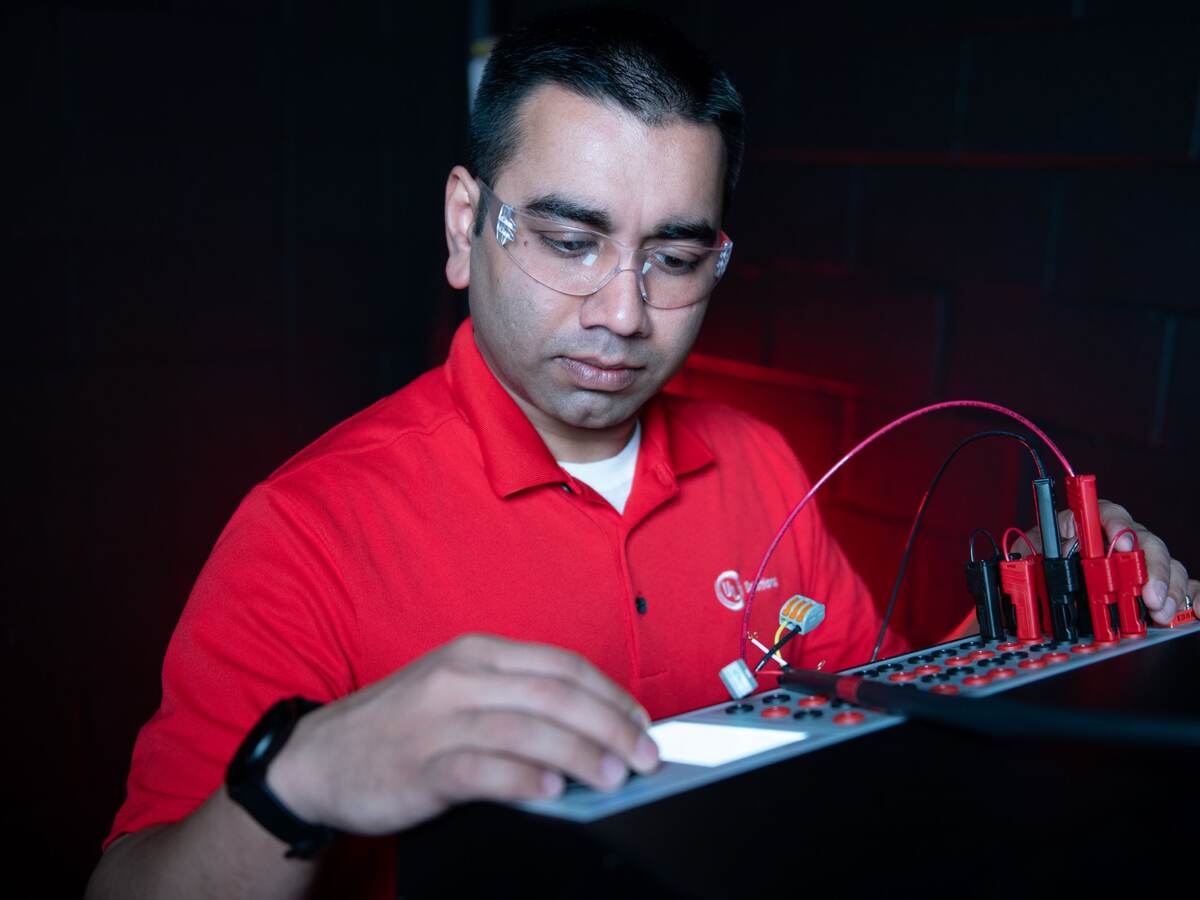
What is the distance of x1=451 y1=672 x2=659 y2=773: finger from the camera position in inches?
23.2

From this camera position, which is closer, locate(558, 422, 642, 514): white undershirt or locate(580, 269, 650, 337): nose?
locate(580, 269, 650, 337): nose

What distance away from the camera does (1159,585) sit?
2.98ft

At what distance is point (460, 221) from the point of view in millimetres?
1274

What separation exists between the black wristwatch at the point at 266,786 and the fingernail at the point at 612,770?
0.20 meters

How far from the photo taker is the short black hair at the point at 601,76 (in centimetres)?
114

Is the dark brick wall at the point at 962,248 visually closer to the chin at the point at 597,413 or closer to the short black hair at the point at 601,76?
the short black hair at the point at 601,76

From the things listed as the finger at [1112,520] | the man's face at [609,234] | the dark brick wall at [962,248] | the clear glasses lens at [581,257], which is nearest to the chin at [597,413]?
the man's face at [609,234]

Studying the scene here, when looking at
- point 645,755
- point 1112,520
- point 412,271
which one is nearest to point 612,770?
point 645,755

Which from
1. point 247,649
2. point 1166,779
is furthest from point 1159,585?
point 247,649

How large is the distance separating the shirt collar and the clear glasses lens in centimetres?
17

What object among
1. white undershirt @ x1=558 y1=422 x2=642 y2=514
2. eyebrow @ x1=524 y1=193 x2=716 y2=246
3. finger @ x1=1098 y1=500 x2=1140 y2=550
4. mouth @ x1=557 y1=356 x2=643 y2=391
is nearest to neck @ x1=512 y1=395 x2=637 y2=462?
white undershirt @ x1=558 y1=422 x2=642 y2=514

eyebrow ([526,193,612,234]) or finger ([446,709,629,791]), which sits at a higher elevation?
eyebrow ([526,193,612,234])

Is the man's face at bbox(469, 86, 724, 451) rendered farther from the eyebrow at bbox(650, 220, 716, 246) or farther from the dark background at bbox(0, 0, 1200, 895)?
the dark background at bbox(0, 0, 1200, 895)

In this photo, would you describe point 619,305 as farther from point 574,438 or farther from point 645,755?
point 645,755
